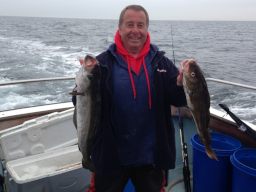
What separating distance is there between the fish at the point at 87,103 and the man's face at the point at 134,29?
370mm

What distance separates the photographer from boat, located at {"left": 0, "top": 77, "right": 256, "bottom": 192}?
11.1ft

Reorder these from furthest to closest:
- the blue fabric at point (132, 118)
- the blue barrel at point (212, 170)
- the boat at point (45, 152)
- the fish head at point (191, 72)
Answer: the boat at point (45, 152) < the blue barrel at point (212, 170) < the blue fabric at point (132, 118) < the fish head at point (191, 72)

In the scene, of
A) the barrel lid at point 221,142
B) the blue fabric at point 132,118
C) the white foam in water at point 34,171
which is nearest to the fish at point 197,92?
the blue fabric at point 132,118

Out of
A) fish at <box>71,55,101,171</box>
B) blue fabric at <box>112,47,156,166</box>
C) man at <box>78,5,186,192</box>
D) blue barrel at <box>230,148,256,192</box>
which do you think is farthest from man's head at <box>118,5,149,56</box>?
blue barrel at <box>230,148,256,192</box>

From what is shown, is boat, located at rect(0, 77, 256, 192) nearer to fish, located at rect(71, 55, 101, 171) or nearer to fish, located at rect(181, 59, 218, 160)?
fish, located at rect(71, 55, 101, 171)

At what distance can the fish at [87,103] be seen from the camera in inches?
88.4

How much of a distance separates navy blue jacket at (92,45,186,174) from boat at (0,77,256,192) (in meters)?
0.93

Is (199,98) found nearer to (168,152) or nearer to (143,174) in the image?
(168,152)

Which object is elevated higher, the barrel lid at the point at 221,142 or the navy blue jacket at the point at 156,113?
the navy blue jacket at the point at 156,113

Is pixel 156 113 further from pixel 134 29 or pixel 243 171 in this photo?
pixel 243 171

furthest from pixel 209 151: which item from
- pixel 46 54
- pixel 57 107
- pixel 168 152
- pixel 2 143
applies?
pixel 46 54

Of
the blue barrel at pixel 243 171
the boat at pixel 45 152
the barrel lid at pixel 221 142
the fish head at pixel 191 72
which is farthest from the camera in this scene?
the barrel lid at pixel 221 142

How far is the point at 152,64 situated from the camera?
2.54m

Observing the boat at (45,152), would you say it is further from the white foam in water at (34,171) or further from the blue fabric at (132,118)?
the blue fabric at (132,118)
